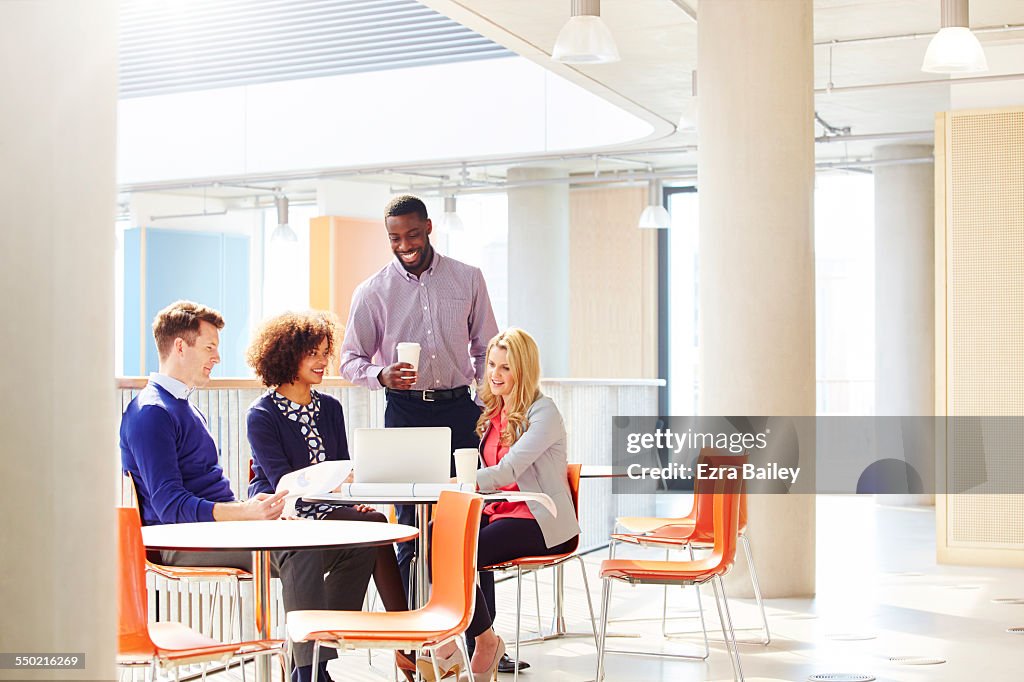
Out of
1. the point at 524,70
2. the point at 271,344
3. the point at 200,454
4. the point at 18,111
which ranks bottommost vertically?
the point at 200,454

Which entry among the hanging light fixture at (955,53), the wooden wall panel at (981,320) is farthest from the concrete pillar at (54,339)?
the wooden wall panel at (981,320)

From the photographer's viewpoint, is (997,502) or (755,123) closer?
(755,123)

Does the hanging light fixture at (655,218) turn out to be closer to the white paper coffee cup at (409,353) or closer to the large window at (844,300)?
the large window at (844,300)

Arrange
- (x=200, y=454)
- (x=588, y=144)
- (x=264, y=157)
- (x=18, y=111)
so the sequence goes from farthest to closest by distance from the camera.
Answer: (x=264, y=157) → (x=588, y=144) → (x=200, y=454) → (x=18, y=111)

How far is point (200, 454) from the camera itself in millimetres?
4453

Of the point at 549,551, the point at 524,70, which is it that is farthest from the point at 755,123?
the point at 524,70

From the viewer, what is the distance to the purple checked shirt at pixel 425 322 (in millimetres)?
5461

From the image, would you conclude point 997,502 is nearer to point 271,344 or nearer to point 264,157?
point 271,344

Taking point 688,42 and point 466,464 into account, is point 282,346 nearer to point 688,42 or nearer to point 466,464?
point 466,464

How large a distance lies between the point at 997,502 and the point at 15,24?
7612 mm

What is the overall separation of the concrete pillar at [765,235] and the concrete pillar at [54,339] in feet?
17.2

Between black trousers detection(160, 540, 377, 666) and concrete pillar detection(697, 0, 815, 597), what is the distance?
127 inches

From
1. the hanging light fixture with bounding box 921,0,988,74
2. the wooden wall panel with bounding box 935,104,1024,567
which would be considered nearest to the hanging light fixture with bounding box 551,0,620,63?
the hanging light fixture with bounding box 921,0,988,74

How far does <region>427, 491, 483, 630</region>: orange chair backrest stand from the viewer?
3.60 meters
